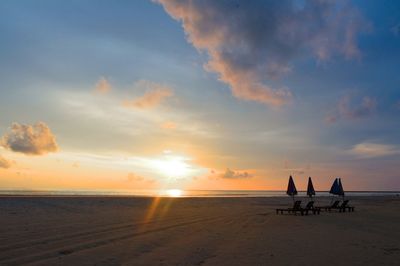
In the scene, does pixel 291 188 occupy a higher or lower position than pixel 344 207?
higher

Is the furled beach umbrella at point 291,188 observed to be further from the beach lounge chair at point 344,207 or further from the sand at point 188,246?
the sand at point 188,246

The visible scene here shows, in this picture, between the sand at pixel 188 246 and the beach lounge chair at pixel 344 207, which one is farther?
the beach lounge chair at pixel 344 207

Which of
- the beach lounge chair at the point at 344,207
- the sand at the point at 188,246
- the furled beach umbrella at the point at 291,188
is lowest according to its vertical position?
the sand at the point at 188,246

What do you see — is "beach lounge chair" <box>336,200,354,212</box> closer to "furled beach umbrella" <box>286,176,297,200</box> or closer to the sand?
"furled beach umbrella" <box>286,176,297,200</box>

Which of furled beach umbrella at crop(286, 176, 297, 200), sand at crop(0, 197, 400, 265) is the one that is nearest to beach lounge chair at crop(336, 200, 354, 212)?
furled beach umbrella at crop(286, 176, 297, 200)

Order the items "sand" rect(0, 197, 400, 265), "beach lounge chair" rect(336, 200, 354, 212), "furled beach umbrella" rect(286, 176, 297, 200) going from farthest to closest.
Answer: "beach lounge chair" rect(336, 200, 354, 212)
"furled beach umbrella" rect(286, 176, 297, 200)
"sand" rect(0, 197, 400, 265)

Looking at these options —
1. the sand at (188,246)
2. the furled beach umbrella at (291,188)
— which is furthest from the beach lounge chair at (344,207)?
the sand at (188,246)

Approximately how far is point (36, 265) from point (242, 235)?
325 inches

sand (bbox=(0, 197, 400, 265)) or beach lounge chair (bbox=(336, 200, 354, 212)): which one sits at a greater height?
beach lounge chair (bbox=(336, 200, 354, 212))

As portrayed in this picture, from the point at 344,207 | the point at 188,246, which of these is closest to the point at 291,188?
the point at 344,207

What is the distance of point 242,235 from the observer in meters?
15.1

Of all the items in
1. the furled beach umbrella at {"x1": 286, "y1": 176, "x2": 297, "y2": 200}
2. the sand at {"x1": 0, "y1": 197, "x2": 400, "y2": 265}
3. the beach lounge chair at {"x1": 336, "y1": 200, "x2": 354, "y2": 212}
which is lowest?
the sand at {"x1": 0, "y1": 197, "x2": 400, "y2": 265}

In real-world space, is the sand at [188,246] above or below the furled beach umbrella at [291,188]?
below

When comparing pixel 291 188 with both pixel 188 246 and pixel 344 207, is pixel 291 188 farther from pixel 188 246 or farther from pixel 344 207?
pixel 188 246
